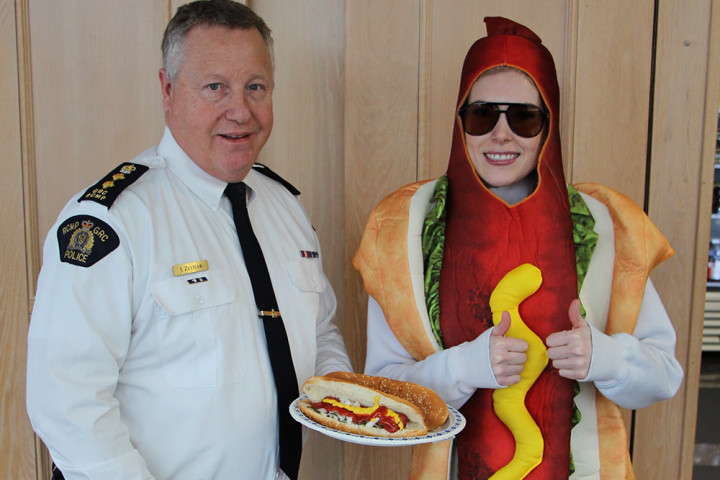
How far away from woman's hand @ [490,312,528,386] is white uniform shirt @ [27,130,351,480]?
0.49 meters

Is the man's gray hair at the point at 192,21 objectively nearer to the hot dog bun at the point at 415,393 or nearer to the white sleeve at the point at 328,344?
the white sleeve at the point at 328,344

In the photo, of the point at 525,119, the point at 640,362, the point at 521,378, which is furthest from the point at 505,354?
the point at 525,119

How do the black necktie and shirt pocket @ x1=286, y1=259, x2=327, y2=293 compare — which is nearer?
the black necktie

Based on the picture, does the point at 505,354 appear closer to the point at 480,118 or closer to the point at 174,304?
the point at 480,118

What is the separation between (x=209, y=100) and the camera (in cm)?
129

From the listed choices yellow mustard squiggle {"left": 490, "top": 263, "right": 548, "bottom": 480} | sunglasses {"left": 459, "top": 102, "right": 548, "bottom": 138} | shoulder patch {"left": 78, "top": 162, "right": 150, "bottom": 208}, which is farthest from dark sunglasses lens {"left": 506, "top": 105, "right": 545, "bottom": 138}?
shoulder patch {"left": 78, "top": 162, "right": 150, "bottom": 208}

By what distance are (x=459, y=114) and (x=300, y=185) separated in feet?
2.65

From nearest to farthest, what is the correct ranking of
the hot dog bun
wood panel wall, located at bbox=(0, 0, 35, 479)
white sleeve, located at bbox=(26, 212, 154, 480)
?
white sleeve, located at bbox=(26, 212, 154, 480) → the hot dog bun → wood panel wall, located at bbox=(0, 0, 35, 479)

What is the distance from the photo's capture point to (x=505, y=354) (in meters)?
1.20

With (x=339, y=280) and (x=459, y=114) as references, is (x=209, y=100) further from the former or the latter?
(x=339, y=280)

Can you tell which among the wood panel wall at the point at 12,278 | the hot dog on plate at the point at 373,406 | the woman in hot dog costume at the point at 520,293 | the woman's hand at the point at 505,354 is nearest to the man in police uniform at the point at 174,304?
the hot dog on plate at the point at 373,406

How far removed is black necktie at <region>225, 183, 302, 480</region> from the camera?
4.41 ft

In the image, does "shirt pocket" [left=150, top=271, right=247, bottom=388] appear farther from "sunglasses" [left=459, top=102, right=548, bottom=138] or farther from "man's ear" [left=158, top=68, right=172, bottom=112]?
A: "sunglasses" [left=459, top=102, right=548, bottom=138]

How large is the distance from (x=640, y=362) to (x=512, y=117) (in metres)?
0.60
